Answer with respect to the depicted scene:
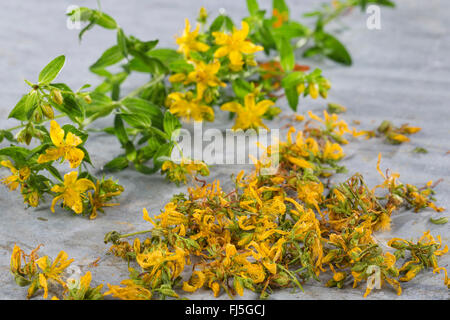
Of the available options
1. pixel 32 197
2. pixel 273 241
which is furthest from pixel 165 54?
pixel 273 241

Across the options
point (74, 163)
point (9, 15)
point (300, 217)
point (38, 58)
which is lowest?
point (300, 217)

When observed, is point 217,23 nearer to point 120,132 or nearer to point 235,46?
point 235,46

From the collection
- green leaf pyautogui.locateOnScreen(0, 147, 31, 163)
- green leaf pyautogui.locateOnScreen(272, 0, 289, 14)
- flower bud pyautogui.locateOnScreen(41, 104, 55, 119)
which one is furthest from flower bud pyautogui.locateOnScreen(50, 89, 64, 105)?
green leaf pyautogui.locateOnScreen(272, 0, 289, 14)

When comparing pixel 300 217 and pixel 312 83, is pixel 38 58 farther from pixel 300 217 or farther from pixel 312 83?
pixel 300 217

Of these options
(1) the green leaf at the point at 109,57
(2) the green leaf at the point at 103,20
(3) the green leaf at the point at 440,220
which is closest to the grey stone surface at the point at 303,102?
(3) the green leaf at the point at 440,220

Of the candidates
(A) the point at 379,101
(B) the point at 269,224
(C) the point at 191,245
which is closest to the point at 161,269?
(C) the point at 191,245

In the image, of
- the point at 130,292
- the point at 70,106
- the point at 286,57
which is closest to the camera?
the point at 130,292
